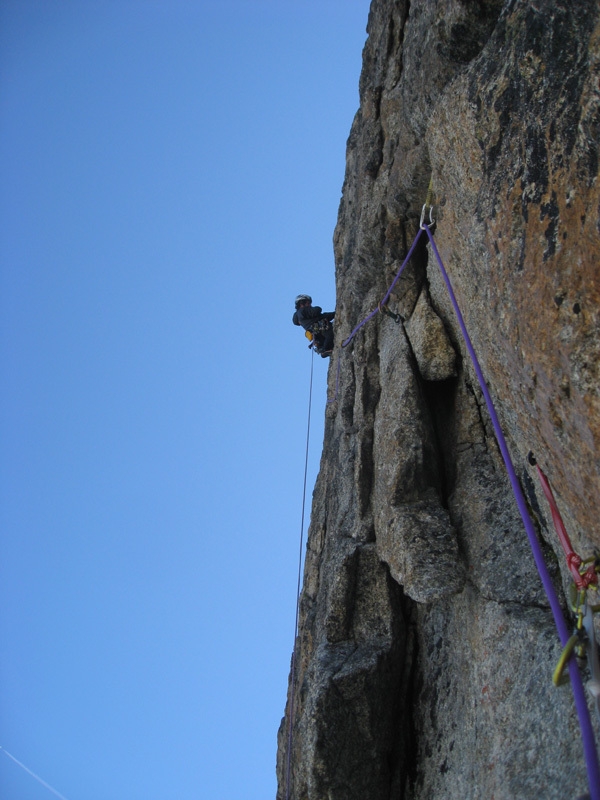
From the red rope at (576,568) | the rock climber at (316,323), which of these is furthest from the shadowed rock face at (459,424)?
the rock climber at (316,323)

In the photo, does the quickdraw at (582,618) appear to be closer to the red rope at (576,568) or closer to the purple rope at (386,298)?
the red rope at (576,568)

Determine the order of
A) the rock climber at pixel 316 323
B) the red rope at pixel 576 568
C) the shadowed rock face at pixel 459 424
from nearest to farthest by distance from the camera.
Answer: the red rope at pixel 576 568
the shadowed rock face at pixel 459 424
the rock climber at pixel 316 323

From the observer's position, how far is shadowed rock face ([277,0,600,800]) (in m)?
3.71

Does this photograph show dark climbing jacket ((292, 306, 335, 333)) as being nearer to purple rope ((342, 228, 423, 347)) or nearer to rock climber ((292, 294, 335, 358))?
rock climber ((292, 294, 335, 358))

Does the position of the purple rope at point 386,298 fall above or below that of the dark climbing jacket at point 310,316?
below

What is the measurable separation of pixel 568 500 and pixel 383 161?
6.76 m

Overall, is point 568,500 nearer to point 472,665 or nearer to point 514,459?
point 514,459

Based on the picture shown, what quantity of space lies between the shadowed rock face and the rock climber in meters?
4.06

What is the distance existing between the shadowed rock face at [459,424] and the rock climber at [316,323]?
4062mm

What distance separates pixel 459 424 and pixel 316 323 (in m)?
7.62

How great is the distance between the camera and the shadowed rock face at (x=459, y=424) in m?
3.71

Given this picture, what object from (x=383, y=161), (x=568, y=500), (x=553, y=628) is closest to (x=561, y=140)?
(x=568, y=500)

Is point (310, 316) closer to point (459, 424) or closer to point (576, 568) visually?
point (459, 424)

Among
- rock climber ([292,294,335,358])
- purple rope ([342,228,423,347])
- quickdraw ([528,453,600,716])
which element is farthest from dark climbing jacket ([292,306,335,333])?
quickdraw ([528,453,600,716])
